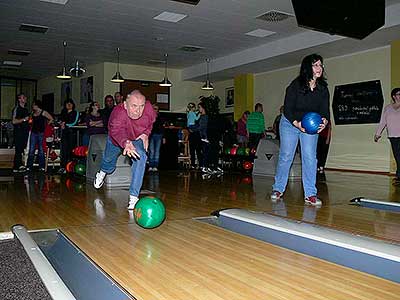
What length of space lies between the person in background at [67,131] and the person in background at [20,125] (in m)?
0.56

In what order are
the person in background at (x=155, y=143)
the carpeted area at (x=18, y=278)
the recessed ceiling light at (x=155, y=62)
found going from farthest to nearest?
the recessed ceiling light at (x=155, y=62) → the person in background at (x=155, y=143) → the carpeted area at (x=18, y=278)

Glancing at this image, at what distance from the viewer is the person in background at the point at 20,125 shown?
6824mm

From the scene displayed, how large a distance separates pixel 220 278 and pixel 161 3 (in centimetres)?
563

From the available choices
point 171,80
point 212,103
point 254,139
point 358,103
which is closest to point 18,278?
point 254,139

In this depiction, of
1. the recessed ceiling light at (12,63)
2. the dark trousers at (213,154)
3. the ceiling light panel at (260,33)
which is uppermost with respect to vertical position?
the ceiling light panel at (260,33)

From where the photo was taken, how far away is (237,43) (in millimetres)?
9070

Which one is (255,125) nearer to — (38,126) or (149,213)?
(38,126)

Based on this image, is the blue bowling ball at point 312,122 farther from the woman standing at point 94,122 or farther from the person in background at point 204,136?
the woman standing at point 94,122

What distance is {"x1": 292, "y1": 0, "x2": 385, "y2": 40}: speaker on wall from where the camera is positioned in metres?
4.40

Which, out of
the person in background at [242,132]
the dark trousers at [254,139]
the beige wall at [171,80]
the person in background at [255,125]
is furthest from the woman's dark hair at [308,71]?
the beige wall at [171,80]

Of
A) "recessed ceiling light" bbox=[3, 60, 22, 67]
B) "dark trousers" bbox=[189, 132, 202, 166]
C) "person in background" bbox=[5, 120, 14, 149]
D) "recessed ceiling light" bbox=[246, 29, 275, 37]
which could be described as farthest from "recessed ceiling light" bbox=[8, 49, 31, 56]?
"recessed ceiling light" bbox=[246, 29, 275, 37]

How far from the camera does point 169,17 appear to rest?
7246mm

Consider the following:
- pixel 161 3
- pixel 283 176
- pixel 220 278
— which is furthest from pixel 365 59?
pixel 220 278

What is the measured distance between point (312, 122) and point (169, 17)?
183 inches
